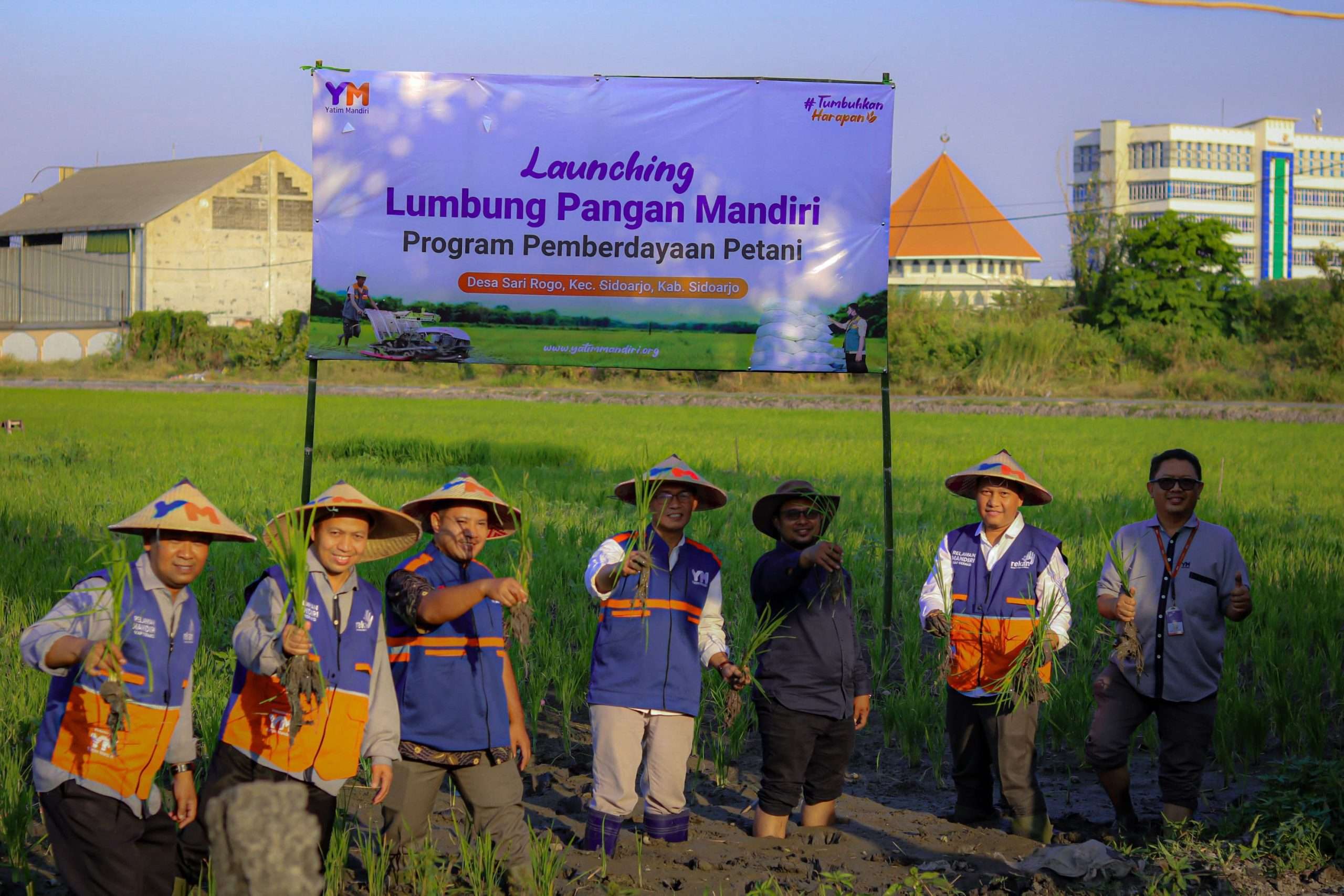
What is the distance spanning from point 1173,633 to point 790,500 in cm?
146

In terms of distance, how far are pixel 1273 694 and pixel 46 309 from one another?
167 feet

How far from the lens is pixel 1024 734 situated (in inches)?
181


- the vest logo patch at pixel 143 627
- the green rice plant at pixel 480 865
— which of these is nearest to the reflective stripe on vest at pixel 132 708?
the vest logo patch at pixel 143 627

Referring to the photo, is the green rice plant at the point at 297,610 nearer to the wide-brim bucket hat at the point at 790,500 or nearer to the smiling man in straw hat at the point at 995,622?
the wide-brim bucket hat at the point at 790,500

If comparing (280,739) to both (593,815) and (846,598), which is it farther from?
(846,598)

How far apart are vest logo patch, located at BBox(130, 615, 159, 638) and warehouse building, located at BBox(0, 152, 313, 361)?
4441 cm

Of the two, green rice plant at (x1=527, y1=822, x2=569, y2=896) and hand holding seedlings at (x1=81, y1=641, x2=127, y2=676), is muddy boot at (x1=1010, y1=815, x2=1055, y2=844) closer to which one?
green rice plant at (x1=527, y1=822, x2=569, y2=896)

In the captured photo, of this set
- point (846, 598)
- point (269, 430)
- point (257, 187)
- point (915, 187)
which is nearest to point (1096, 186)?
point (915, 187)

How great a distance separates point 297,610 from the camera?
3430 millimetres

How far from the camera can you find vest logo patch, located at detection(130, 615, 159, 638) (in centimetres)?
343

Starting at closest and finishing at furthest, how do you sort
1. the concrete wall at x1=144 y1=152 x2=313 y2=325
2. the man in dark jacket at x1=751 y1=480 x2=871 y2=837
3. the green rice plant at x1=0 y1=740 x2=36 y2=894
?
the green rice plant at x1=0 y1=740 x2=36 y2=894 → the man in dark jacket at x1=751 y1=480 x2=871 y2=837 → the concrete wall at x1=144 y1=152 x2=313 y2=325

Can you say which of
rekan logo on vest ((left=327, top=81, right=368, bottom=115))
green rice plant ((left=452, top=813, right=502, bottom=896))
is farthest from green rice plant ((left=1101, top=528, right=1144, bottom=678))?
rekan logo on vest ((left=327, top=81, right=368, bottom=115))

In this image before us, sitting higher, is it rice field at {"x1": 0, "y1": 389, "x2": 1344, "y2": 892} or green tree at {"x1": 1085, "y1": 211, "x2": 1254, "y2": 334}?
green tree at {"x1": 1085, "y1": 211, "x2": 1254, "y2": 334}

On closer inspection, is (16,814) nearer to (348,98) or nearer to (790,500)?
(790,500)
